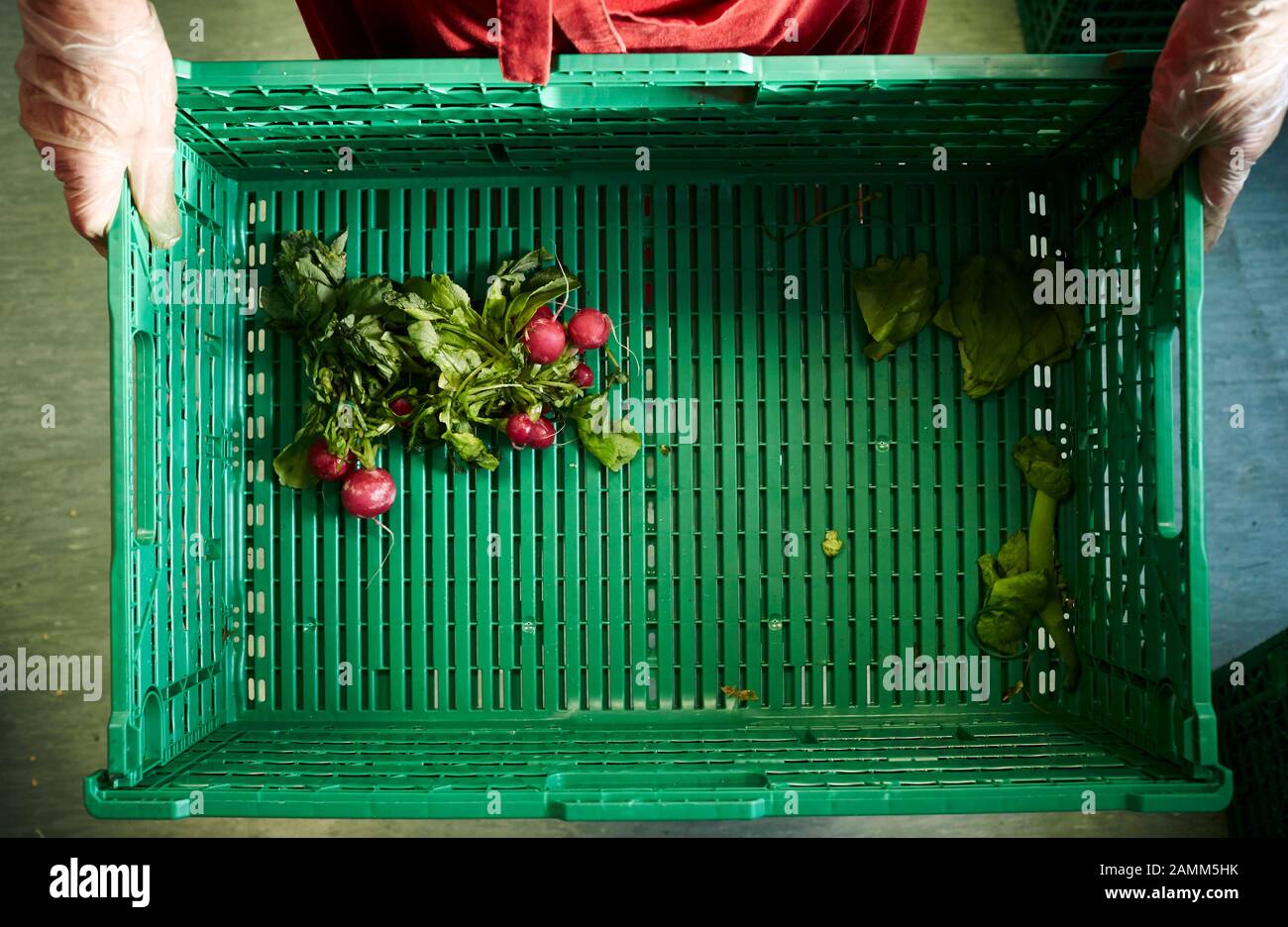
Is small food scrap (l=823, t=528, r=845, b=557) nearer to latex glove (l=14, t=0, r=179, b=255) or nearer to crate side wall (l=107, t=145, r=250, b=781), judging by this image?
crate side wall (l=107, t=145, r=250, b=781)

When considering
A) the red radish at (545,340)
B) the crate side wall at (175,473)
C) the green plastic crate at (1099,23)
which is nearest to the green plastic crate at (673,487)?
the crate side wall at (175,473)

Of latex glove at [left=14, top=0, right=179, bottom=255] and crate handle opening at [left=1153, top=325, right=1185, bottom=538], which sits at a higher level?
latex glove at [left=14, top=0, right=179, bottom=255]

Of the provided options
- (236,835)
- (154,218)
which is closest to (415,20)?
(154,218)

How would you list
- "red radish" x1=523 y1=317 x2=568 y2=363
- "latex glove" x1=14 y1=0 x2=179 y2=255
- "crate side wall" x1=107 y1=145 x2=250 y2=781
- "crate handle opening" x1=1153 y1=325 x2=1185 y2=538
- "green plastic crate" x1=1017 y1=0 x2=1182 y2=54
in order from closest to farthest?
"latex glove" x1=14 y1=0 x2=179 y2=255
"crate side wall" x1=107 y1=145 x2=250 y2=781
"crate handle opening" x1=1153 y1=325 x2=1185 y2=538
"red radish" x1=523 y1=317 x2=568 y2=363
"green plastic crate" x1=1017 y1=0 x2=1182 y2=54

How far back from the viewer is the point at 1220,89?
3.68ft

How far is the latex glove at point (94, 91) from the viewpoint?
42.7 inches

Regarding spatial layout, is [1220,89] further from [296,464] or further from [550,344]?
[296,464]

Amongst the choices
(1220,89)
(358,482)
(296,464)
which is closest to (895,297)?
(1220,89)

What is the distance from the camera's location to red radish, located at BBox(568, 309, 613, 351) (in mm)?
1508

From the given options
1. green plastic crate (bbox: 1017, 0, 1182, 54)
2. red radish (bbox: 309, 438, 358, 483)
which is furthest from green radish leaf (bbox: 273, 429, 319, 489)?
green plastic crate (bbox: 1017, 0, 1182, 54)

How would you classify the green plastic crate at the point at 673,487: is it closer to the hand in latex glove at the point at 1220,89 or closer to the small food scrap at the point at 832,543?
the small food scrap at the point at 832,543

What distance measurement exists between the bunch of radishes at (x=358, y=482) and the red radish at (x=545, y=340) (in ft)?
1.05

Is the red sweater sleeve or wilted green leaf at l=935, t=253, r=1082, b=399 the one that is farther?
wilted green leaf at l=935, t=253, r=1082, b=399

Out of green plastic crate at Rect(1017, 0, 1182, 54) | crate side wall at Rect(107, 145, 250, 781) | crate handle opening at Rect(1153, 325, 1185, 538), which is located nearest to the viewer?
crate side wall at Rect(107, 145, 250, 781)
